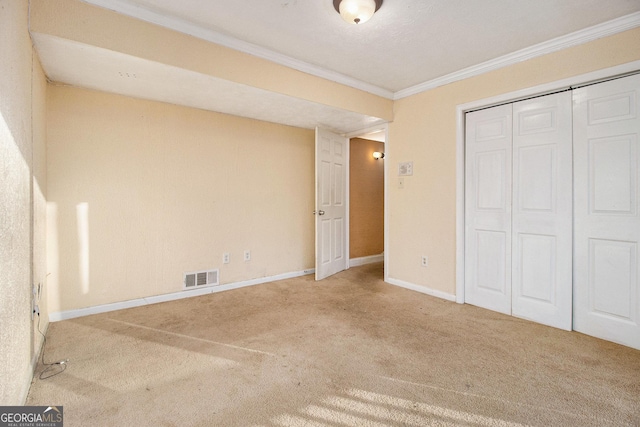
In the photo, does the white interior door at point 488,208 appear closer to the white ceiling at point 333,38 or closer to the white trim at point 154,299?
the white ceiling at point 333,38

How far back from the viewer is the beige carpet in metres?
1.51

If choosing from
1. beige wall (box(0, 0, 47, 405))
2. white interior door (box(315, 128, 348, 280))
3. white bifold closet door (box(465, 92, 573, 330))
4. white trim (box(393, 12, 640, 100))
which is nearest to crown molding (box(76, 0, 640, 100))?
white trim (box(393, 12, 640, 100))

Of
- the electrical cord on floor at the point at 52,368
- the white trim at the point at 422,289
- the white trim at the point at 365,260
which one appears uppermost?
the white trim at the point at 365,260

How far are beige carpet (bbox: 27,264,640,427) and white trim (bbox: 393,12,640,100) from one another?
240 cm

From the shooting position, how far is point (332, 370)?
74.9 inches

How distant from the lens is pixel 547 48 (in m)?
2.54

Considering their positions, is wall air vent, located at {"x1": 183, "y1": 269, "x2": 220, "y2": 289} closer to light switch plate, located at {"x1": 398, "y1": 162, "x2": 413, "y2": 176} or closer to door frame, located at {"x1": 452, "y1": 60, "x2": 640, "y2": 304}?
light switch plate, located at {"x1": 398, "y1": 162, "x2": 413, "y2": 176}

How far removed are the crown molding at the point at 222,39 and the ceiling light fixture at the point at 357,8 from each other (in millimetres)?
897

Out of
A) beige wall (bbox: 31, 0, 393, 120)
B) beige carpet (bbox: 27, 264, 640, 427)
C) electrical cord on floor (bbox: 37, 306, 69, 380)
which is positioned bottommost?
beige carpet (bbox: 27, 264, 640, 427)

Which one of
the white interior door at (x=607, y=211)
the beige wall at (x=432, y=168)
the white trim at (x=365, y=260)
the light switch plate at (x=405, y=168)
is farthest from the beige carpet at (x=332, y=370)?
the white trim at (x=365, y=260)

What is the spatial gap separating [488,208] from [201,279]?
3251 millimetres

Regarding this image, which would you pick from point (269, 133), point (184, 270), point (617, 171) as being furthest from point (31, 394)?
point (617, 171)

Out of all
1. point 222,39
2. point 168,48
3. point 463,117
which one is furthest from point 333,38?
point 463,117

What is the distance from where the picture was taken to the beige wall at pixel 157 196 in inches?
107
